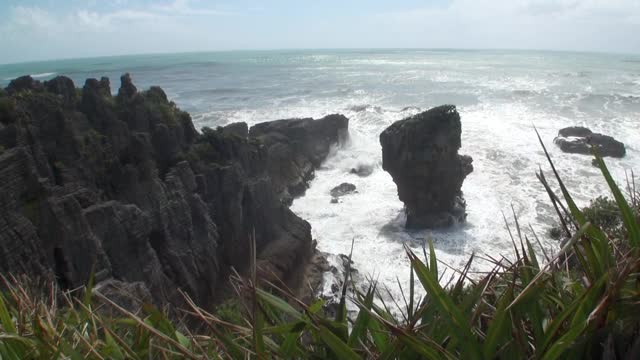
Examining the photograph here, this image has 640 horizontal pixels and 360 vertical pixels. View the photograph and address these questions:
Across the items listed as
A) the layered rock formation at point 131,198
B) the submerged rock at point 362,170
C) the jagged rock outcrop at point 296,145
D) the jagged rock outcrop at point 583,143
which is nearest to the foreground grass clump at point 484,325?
the layered rock formation at point 131,198

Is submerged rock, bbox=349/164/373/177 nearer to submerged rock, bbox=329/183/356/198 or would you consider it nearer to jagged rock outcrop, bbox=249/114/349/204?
jagged rock outcrop, bbox=249/114/349/204

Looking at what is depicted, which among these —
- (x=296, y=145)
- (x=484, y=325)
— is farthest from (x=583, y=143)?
(x=484, y=325)

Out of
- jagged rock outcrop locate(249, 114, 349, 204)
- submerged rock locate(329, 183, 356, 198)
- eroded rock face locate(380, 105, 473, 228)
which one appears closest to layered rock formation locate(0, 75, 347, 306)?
eroded rock face locate(380, 105, 473, 228)

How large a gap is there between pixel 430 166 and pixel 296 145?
12780 millimetres

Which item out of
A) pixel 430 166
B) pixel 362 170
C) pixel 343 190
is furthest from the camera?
pixel 362 170

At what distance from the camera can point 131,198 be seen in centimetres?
1328

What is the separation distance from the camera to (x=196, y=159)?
16.1 m

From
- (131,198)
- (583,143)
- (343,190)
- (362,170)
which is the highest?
(131,198)

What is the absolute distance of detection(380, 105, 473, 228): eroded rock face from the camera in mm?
23609

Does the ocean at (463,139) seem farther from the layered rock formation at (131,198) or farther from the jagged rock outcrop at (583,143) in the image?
the layered rock formation at (131,198)

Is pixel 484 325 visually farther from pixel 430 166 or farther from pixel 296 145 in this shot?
pixel 296 145

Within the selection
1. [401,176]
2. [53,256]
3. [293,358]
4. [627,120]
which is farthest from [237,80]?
[293,358]

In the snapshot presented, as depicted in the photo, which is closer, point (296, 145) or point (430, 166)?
point (430, 166)

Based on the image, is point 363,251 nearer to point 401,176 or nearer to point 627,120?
point 401,176
